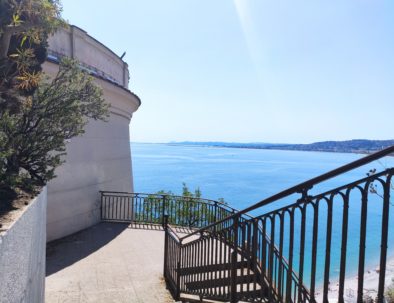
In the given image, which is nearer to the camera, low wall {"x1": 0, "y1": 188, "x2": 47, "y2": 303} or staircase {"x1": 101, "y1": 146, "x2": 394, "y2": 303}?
low wall {"x1": 0, "y1": 188, "x2": 47, "y2": 303}

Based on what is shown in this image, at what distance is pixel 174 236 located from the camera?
21.5 feet

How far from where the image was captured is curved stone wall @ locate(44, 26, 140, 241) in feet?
29.4

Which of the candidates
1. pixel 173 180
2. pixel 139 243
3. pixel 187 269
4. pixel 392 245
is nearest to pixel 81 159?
pixel 139 243

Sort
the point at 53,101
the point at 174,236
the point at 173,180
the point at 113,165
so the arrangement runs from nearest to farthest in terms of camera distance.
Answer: the point at 53,101 → the point at 174,236 → the point at 113,165 → the point at 173,180

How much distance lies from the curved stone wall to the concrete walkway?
0.59 metres

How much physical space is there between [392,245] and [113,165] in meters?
24.1

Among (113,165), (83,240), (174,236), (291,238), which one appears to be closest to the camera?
(291,238)

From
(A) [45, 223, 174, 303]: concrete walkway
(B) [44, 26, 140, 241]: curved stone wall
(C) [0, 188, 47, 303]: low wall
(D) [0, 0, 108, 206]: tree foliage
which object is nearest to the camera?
(C) [0, 188, 47, 303]: low wall

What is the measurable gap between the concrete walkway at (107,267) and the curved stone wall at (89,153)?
23.1 inches

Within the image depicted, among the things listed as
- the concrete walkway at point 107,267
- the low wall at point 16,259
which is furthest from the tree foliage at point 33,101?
the concrete walkway at point 107,267

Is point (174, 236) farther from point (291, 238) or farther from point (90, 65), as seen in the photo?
point (90, 65)

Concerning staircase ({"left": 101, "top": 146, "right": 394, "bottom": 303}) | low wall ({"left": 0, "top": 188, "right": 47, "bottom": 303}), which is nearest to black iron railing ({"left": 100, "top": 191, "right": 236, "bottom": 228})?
staircase ({"left": 101, "top": 146, "right": 394, "bottom": 303})

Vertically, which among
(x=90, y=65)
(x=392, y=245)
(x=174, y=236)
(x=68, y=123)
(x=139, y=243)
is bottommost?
(x=392, y=245)

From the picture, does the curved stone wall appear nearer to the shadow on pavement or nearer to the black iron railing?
the shadow on pavement
